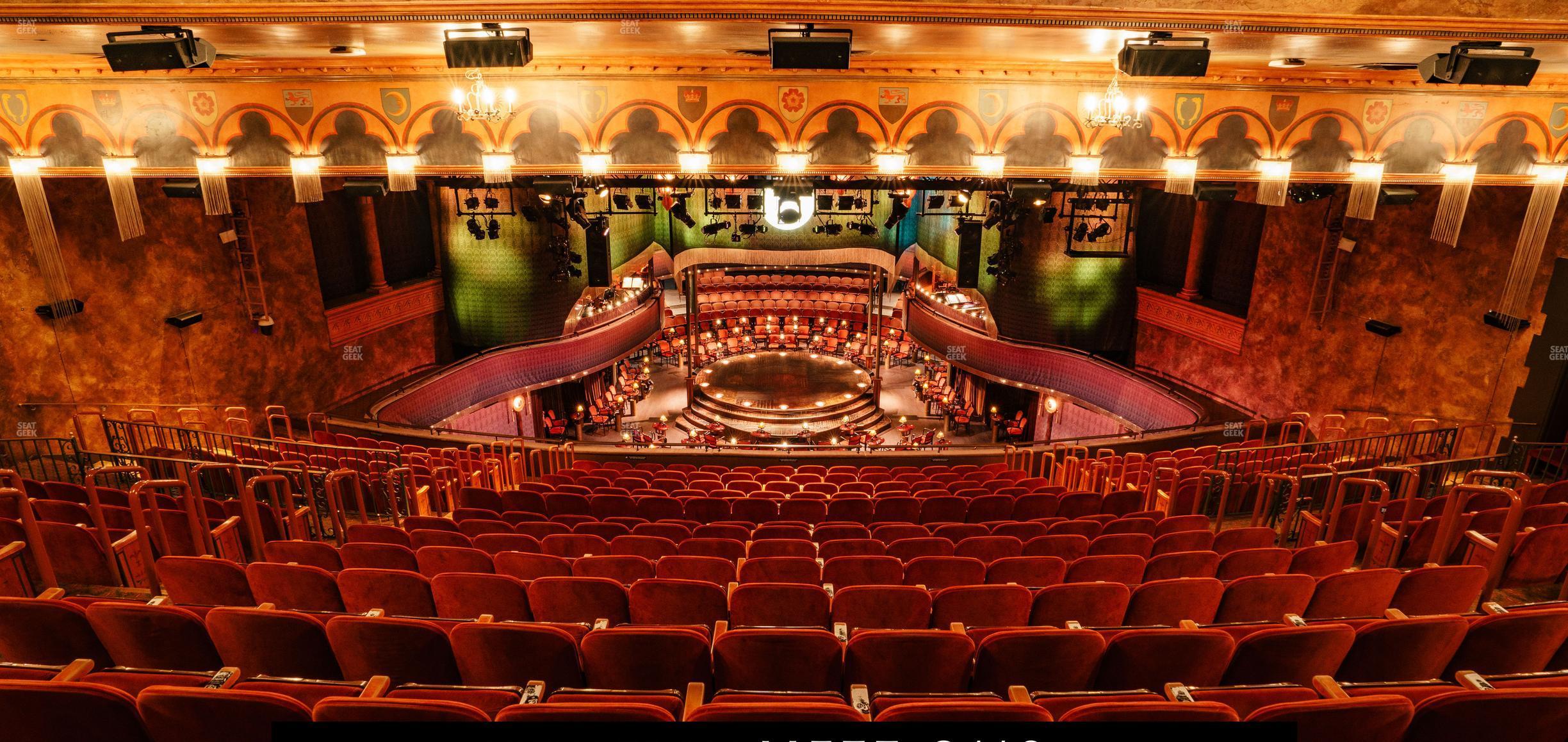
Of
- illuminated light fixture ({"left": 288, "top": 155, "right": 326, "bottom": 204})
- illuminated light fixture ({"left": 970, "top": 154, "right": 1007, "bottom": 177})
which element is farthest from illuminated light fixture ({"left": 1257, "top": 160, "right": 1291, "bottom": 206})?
illuminated light fixture ({"left": 288, "top": 155, "right": 326, "bottom": 204})

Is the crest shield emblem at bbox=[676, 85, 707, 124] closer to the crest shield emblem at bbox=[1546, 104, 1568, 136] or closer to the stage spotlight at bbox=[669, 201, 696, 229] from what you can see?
the stage spotlight at bbox=[669, 201, 696, 229]

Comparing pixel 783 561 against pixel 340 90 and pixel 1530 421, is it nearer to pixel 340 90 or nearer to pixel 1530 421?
pixel 340 90

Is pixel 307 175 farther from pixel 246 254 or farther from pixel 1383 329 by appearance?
pixel 1383 329

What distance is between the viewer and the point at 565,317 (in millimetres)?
19156

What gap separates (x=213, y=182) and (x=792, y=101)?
6.98 m

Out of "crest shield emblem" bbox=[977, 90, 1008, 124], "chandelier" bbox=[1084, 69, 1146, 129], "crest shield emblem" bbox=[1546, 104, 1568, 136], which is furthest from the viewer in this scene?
"crest shield emblem" bbox=[977, 90, 1008, 124]

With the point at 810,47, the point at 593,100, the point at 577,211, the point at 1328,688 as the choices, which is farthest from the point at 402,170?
the point at 1328,688

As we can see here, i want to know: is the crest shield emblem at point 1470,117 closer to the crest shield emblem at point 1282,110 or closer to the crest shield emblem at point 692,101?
the crest shield emblem at point 1282,110

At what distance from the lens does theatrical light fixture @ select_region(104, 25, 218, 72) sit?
6215 millimetres

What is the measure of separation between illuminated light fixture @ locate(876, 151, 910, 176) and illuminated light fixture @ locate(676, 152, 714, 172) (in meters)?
1.95

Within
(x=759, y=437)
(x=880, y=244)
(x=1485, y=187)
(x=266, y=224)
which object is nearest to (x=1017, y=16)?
(x=1485, y=187)

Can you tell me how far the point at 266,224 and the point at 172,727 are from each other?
12.7 meters

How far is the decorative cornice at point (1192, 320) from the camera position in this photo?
14570 millimetres

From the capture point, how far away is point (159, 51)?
6.29 meters
